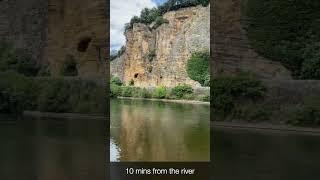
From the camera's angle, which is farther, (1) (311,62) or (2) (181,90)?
(2) (181,90)

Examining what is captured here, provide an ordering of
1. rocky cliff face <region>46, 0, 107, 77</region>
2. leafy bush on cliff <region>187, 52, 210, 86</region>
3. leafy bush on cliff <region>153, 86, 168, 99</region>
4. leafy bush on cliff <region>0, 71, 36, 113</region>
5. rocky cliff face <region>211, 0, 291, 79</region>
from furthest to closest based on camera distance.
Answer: leafy bush on cliff <region>153, 86, 168, 99</region>, leafy bush on cliff <region>187, 52, 210, 86</region>, rocky cliff face <region>46, 0, 107, 77</region>, rocky cliff face <region>211, 0, 291, 79</region>, leafy bush on cliff <region>0, 71, 36, 113</region>

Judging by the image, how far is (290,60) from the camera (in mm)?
14484

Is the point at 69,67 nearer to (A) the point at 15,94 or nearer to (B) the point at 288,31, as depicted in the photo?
(A) the point at 15,94

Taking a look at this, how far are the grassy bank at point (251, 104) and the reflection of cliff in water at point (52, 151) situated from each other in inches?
132

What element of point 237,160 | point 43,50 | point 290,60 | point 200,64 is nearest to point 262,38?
point 290,60

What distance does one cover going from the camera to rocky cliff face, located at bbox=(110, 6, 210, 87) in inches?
881

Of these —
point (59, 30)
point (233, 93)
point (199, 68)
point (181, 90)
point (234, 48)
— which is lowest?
point (181, 90)

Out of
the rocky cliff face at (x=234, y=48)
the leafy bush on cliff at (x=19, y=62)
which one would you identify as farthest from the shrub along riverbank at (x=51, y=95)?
the rocky cliff face at (x=234, y=48)

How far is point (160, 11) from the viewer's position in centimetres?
2538

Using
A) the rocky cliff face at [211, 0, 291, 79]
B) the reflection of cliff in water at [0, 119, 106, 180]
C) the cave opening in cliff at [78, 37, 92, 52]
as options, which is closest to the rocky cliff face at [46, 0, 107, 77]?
the cave opening in cliff at [78, 37, 92, 52]

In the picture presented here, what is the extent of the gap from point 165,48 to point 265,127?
1326 cm

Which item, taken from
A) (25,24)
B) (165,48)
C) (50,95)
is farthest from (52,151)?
(165,48)

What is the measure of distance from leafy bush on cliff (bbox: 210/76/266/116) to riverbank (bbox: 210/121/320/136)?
0.60 metres

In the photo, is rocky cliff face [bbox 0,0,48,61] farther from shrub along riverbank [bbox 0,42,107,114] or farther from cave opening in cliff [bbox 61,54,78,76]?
shrub along riverbank [bbox 0,42,107,114]
